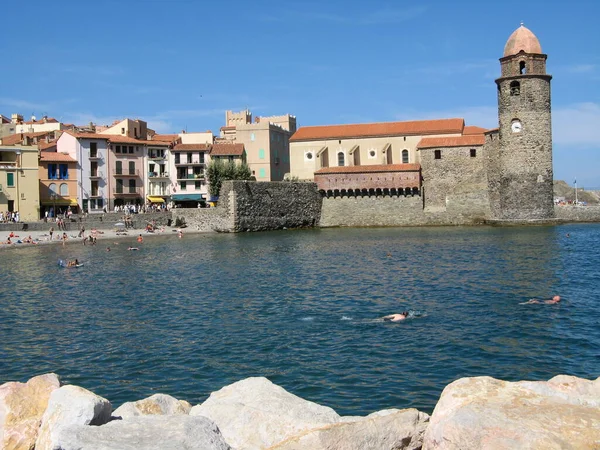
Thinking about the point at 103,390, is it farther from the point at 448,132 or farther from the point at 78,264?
the point at 448,132

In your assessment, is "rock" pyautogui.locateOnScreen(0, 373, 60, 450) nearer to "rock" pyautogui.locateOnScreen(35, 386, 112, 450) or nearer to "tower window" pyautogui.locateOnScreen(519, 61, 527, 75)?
"rock" pyautogui.locateOnScreen(35, 386, 112, 450)

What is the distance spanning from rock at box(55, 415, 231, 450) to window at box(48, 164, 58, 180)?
53600 mm

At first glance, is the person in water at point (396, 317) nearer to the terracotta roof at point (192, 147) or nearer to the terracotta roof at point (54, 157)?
the terracotta roof at point (54, 157)

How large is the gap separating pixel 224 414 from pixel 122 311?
1257 centimetres

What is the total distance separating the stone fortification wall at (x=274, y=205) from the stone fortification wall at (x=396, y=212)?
1458 mm

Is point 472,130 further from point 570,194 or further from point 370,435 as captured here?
point 370,435

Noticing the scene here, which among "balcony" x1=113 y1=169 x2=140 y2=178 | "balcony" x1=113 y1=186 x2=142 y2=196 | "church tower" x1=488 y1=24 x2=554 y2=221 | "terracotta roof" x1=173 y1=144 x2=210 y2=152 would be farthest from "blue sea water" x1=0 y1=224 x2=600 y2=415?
"terracotta roof" x1=173 y1=144 x2=210 y2=152

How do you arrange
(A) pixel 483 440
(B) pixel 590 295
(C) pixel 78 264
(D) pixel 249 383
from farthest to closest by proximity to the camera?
(C) pixel 78 264 → (B) pixel 590 295 → (D) pixel 249 383 → (A) pixel 483 440

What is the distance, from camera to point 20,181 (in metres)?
50.9

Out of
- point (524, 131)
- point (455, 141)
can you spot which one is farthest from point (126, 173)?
point (524, 131)

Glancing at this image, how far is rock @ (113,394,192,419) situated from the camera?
7.47 meters

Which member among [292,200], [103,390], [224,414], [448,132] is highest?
[448,132]

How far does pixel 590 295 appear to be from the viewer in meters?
20.5

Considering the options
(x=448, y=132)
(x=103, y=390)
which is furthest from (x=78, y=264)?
(x=448, y=132)
